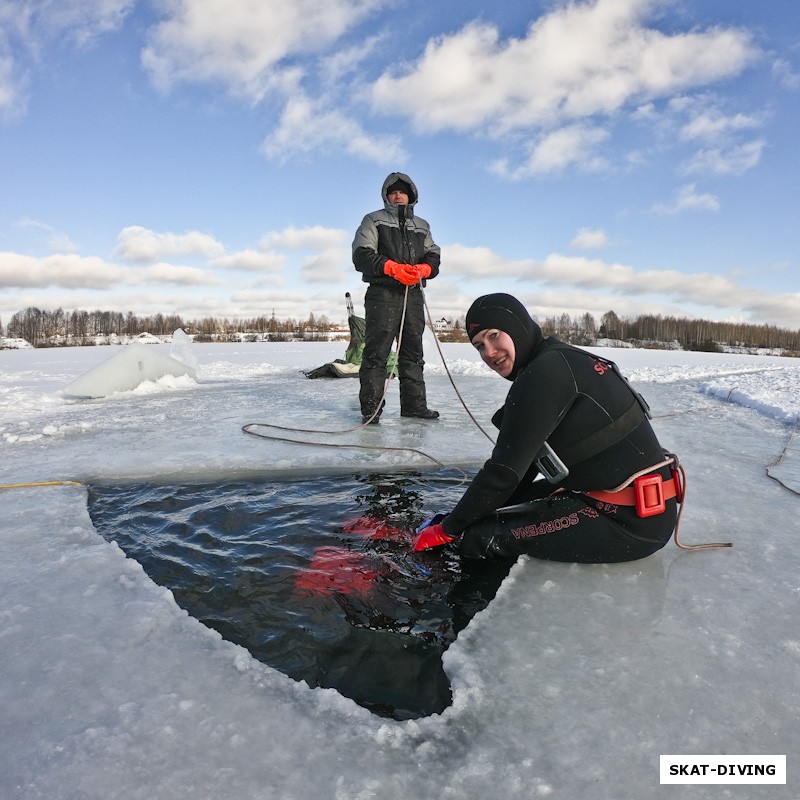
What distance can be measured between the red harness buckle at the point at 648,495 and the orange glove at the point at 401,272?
2.99m

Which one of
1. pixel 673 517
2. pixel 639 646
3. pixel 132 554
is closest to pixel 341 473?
pixel 132 554

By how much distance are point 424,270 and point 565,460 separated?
3.00m

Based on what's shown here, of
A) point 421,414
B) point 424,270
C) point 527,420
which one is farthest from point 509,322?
point 421,414

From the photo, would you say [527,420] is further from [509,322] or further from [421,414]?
[421,414]

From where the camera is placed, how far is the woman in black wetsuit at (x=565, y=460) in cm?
199

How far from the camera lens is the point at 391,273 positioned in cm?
456

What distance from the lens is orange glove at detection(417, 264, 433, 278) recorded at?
470cm

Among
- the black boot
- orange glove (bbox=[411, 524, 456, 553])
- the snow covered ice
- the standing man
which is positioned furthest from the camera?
the black boot

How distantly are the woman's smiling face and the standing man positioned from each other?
8.35ft

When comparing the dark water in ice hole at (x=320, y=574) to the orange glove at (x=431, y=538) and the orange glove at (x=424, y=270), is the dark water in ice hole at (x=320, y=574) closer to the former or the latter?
the orange glove at (x=431, y=538)

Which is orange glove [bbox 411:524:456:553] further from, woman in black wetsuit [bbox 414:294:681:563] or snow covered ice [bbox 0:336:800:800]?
snow covered ice [bbox 0:336:800:800]

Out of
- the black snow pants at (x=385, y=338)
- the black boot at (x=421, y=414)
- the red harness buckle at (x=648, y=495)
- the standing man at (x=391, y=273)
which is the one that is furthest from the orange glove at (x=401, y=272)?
the red harness buckle at (x=648, y=495)

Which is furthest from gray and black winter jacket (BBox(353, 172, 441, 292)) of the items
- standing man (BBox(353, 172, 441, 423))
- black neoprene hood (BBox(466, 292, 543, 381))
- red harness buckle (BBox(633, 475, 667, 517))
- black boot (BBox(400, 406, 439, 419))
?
red harness buckle (BBox(633, 475, 667, 517))

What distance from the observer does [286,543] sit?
8.00 feet
